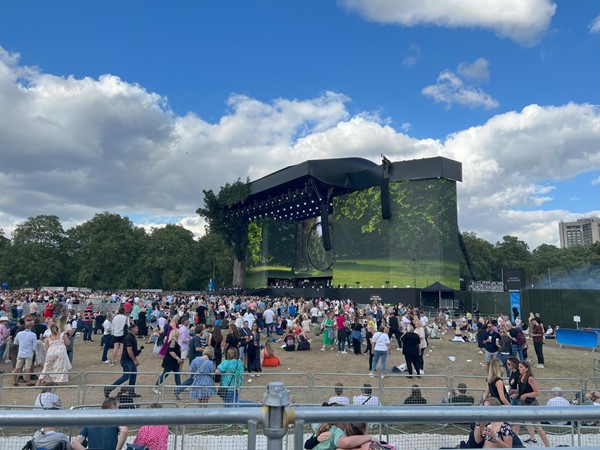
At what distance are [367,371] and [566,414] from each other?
13271 millimetres

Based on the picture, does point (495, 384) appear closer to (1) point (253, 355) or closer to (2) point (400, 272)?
(1) point (253, 355)

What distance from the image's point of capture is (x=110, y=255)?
7375 centimetres

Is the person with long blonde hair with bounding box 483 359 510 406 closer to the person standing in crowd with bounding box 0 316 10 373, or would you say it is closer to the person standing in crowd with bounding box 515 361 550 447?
the person standing in crowd with bounding box 515 361 550 447

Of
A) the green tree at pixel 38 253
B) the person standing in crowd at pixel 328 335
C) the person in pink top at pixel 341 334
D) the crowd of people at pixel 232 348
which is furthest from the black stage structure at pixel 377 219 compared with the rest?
the green tree at pixel 38 253

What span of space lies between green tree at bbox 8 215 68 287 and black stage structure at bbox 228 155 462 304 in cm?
4431

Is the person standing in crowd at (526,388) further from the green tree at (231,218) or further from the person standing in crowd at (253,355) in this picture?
the green tree at (231,218)

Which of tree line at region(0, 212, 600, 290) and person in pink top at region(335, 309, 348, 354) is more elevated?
tree line at region(0, 212, 600, 290)

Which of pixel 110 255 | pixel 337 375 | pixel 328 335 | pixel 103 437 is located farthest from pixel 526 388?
pixel 110 255

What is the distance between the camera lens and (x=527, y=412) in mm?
1763

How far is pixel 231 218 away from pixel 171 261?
21916 millimetres

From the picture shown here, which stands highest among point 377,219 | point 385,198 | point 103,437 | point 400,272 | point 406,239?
point 385,198

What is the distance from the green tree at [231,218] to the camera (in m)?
53.6

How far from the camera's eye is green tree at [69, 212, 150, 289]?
73562 millimetres

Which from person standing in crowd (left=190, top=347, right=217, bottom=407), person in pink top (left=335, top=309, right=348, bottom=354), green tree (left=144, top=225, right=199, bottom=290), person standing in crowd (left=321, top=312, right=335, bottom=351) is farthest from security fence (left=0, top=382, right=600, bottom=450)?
green tree (left=144, top=225, right=199, bottom=290)
